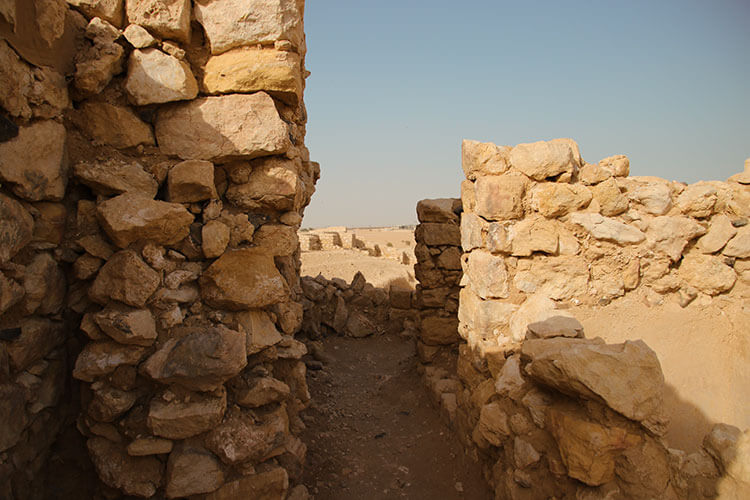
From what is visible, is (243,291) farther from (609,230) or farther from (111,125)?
(609,230)

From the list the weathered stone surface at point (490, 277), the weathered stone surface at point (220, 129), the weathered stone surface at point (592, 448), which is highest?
the weathered stone surface at point (220, 129)

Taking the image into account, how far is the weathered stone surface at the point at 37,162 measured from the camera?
1977mm

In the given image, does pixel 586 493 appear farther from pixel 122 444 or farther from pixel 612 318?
pixel 122 444

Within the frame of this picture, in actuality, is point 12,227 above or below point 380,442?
above

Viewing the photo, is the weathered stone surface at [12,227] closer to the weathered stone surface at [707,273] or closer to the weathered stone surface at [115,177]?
the weathered stone surface at [115,177]

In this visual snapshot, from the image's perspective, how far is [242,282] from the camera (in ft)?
8.16

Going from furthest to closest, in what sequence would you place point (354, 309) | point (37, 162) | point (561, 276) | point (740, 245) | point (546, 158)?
point (354, 309) → point (546, 158) → point (561, 276) → point (740, 245) → point (37, 162)

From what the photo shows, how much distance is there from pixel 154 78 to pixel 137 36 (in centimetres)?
27

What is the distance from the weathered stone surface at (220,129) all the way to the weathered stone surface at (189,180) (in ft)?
0.35

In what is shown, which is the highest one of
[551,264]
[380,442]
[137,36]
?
[137,36]

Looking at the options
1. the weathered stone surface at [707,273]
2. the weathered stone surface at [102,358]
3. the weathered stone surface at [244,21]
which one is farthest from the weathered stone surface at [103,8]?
the weathered stone surface at [707,273]

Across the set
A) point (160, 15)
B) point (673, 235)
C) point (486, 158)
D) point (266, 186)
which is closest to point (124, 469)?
point (266, 186)

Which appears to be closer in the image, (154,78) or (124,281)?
(124,281)

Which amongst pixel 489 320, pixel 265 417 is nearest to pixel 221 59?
pixel 265 417
